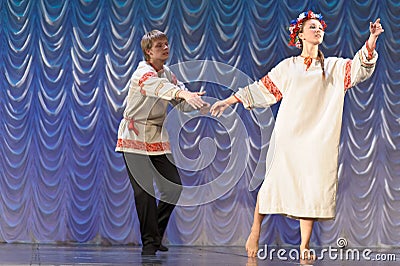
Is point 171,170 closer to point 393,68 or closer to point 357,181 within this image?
point 357,181

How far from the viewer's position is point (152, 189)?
180 inches

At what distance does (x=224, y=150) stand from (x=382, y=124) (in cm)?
145

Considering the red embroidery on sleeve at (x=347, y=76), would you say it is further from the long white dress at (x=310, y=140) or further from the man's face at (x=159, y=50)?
the man's face at (x=159, y=50)

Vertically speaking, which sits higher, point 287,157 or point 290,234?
point 287,157

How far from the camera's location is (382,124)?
21.8 ft

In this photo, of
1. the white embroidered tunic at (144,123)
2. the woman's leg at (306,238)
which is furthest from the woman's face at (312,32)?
the woman's leg at (306,238)

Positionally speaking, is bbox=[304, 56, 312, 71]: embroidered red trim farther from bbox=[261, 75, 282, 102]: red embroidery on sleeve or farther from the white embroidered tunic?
the white embroidered tunic

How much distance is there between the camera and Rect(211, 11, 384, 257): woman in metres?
4.02

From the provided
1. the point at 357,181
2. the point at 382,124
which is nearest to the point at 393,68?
the point at 382,124

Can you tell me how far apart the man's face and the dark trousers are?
0.63 metres

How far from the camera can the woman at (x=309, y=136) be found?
402 centimetres

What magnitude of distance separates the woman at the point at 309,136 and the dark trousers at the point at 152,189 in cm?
68

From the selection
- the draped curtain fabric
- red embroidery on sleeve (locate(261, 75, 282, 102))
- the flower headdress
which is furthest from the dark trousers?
the draped curtain fabric

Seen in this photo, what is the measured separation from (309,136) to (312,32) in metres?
0.59
